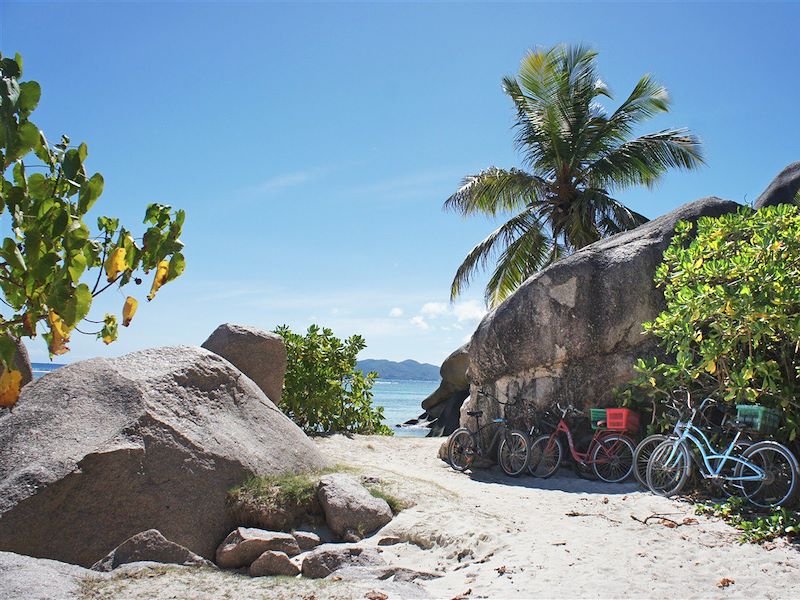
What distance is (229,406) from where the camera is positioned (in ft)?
30.1

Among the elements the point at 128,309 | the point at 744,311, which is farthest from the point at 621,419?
the point at 128,309

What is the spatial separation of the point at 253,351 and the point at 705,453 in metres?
8.16

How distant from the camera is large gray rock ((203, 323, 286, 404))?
1345 cm

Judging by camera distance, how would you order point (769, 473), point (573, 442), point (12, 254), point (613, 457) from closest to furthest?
point (12, 254), point (769, 473), point (613, 457), point (573, 442)

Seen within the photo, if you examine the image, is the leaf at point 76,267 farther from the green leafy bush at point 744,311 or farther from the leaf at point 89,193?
the green leafy bush at point 744,311

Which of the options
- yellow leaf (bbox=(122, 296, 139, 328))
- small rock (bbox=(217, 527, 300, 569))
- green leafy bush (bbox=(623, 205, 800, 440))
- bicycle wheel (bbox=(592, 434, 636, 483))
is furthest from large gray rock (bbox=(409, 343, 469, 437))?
yellow leaf (bbox=(122, 296, 139, 328))

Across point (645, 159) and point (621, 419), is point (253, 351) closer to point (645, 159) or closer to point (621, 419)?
point (621, 419)

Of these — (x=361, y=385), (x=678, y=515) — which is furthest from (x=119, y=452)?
(x=361, y=385)

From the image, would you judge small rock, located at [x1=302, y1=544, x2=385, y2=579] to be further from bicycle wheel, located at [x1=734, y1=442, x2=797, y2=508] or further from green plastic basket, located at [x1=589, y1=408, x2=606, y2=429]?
green plastic basket, located at [x1=589, y1=408, x2=606, y2=429]

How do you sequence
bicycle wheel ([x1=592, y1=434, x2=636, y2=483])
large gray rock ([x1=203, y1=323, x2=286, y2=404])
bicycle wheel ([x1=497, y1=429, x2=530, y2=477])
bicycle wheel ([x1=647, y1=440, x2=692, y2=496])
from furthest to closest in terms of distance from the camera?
large gray rock ([x1=203, y1=323, x2=286, y2=404])
bicycle wheel ([x1=497, y1=429, x2=530, y2=477])
bicycle wheel ([x1=592, y1=434, x2=636, y2=483])
bicycle wheel ([x1=647, y1=440, x2=692, y2=496])

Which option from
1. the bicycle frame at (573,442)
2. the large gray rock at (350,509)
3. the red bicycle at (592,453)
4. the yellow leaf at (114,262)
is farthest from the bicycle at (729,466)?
the yellow leaf at (114,262)

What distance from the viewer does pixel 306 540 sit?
290 inches

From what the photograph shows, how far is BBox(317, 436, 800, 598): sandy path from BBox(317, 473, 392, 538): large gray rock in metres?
0.18

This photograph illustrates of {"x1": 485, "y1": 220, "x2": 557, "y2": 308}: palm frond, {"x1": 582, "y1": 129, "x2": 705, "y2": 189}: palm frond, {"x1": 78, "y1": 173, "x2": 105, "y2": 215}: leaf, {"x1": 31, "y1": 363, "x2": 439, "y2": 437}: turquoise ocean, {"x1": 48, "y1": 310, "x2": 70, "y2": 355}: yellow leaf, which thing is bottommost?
{"x1": 31, "y1": 363, "x2": 439, "y2": 437}: turquoise ocean
